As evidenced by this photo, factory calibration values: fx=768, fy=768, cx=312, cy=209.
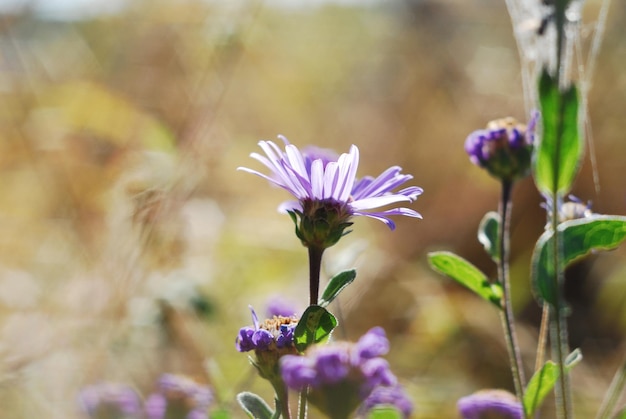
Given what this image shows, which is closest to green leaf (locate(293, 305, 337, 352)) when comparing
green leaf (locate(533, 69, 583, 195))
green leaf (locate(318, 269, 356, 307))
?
green leaf (locate(318, 269, 356, 307))

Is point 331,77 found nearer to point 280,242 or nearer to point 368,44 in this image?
point 368,44

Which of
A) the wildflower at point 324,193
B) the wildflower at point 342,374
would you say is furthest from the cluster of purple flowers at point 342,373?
the wildflower at point 324,193

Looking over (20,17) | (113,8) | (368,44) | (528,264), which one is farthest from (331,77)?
(20,17)

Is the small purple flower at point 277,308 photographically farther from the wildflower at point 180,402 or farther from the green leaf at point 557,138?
the green leaf at point 557,138

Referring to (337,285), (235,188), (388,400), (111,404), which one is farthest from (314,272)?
(235,188)

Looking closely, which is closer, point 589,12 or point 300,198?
point 300,198

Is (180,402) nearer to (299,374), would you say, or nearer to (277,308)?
(277,308)
